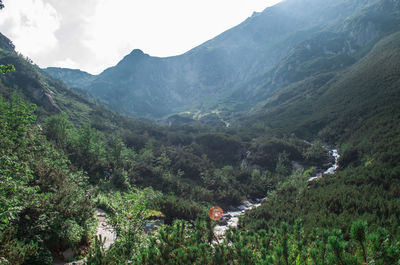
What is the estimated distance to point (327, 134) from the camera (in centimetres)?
6106

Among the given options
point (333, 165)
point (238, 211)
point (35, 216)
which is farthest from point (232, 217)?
point (333, 165)

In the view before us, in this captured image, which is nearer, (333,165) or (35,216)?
(35,216)

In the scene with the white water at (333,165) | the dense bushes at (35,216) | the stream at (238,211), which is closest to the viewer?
the dense bushes at (35,216)

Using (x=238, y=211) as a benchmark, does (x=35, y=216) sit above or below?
above

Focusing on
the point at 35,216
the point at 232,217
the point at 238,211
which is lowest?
the point at 238,211

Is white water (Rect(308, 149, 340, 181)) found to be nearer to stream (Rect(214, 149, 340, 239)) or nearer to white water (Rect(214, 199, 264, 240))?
stream (Rect(214, 149, 340, 239))

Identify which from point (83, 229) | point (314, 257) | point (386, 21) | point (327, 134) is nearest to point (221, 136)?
point (327, 134)

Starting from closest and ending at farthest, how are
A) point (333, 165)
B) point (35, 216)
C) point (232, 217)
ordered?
point (35, 216) < point (232, 217) < point (333, 165)

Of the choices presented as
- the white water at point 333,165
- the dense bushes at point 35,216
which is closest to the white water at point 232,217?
the white water at point 333,165

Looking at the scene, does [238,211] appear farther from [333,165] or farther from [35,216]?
[35,216]

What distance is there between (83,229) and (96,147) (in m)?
28.6

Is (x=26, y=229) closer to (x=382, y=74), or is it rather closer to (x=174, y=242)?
(x=174, y=242)

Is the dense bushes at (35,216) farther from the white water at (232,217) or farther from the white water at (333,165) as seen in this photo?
the white water at (333,165)

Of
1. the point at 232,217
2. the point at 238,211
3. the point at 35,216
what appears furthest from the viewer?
the point at 238,211
